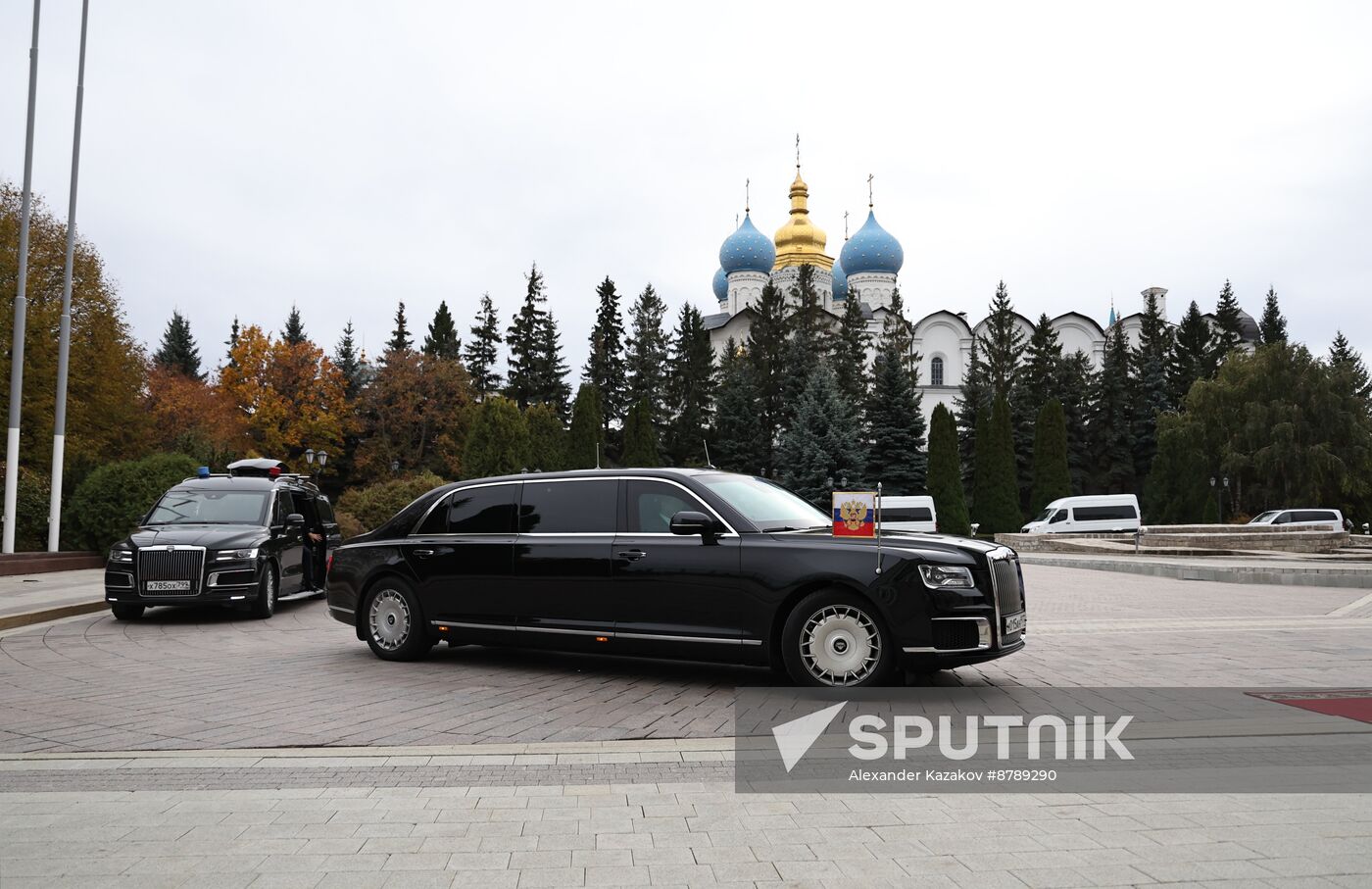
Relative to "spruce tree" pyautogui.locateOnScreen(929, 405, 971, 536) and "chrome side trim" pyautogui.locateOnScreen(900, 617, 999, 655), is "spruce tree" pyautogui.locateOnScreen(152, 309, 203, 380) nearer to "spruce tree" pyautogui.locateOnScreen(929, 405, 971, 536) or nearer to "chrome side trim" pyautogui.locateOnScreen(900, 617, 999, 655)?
"spruce tree" pyautogui.locateOnScreen(929, 405, 971, 536)

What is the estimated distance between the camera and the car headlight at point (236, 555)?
1276 centimetres

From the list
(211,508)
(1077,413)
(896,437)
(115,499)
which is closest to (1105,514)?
(896,437)

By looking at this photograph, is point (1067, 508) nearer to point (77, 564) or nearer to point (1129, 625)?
point (1129, 625)

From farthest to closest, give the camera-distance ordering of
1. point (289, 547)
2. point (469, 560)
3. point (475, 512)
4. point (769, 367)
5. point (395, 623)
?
point (769, 367) → point (289, 547) → point (395, 623) → point (475, 512) → point (469, 560)

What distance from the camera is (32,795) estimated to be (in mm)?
5082

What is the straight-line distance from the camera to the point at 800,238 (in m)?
82.0

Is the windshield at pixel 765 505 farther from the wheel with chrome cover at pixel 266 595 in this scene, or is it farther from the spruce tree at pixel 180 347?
the spruce tree at pixel 180 347

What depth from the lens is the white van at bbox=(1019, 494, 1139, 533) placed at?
47.1m

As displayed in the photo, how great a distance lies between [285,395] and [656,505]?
57.2m

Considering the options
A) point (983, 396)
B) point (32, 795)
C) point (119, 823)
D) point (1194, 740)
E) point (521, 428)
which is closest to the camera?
point (119, 823)

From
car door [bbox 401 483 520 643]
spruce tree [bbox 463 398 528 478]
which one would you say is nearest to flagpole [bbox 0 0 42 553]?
car door [bbox 401 483 520 643]

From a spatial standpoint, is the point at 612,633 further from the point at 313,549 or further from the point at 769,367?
the point at 769,367

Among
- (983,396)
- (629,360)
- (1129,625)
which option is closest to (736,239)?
(629,360)

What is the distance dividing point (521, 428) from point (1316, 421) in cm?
3958
